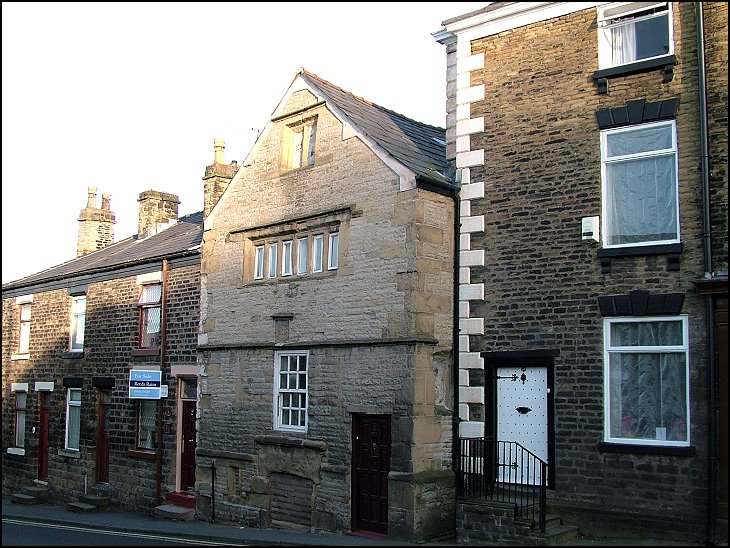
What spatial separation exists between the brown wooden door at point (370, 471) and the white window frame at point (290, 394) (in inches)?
55.9

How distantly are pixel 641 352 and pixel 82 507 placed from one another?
14491 millimetres

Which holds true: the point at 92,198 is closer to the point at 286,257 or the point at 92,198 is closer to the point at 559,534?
the point at 286,257

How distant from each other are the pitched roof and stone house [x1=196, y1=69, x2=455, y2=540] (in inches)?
111

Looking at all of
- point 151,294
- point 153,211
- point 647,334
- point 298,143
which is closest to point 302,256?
point 298,143

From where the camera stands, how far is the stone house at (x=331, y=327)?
1440cm

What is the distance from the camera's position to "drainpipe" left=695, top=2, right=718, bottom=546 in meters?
11.8

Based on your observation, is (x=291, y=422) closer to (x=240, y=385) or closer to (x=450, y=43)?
(x=240, y=385)

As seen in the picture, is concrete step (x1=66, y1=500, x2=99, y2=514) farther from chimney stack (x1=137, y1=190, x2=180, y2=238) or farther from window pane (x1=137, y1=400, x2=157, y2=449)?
chimney stack (x1=137, y1=190, x2=180, y2=238)

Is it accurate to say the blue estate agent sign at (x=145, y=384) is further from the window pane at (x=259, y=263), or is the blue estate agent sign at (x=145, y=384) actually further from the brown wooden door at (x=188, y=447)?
the window pane at (x=259, y=263)

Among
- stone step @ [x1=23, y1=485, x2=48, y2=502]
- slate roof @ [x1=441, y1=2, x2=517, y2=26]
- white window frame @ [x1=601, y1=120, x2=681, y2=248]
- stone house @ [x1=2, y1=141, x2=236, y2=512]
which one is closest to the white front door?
white window frame @ [x1=601, y1=120, x2=681, y2=248]

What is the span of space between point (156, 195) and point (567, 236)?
17.2m

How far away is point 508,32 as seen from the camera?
49.3ft

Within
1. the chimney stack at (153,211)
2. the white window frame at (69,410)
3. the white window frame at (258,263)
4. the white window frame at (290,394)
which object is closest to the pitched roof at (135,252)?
the chimney stack at (153,211)

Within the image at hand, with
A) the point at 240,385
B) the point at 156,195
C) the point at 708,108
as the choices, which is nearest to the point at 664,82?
the point at 708,108
